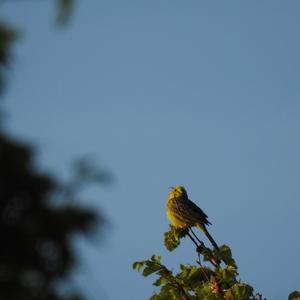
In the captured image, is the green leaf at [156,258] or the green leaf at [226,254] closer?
the green leaf at [156,258]

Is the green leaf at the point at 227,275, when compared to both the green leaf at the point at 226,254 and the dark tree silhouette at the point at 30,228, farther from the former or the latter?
the dark tree silhouette at the point at 30,228

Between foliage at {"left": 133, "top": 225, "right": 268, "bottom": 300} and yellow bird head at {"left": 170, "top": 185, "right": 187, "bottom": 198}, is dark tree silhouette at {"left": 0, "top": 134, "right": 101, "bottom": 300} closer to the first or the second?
foliage at {"left": 133, "top": 225, "right": 268, "bottom": 300}

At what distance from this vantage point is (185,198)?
56.1 feet

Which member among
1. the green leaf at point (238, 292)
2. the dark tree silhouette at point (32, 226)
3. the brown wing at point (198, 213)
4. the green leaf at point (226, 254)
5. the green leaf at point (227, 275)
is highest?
the brown wing at point (198, 213)

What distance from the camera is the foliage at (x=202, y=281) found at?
31.8ft

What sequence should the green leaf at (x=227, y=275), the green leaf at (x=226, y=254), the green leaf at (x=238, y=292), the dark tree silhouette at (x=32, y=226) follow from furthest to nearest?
the green leaf at (x=226, y=254) → the green leaf at (x=227, y=275) → the green leaf at (x=238, y=292) → the dark tree silhouette at (x=32, y=226)

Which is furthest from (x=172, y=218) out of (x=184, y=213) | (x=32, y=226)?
(x=32, y=226)

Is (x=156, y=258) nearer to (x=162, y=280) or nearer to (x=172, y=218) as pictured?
(x=162, y=280)

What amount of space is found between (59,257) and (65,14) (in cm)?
140

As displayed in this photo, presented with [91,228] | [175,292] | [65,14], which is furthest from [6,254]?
[175,292]

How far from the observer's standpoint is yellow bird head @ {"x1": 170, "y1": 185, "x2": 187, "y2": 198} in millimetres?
17223

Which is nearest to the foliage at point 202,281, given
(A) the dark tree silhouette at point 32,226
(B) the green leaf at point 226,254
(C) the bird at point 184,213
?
(B) the green leaf at point 226,254

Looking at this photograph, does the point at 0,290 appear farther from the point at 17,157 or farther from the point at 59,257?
the point at 17,157

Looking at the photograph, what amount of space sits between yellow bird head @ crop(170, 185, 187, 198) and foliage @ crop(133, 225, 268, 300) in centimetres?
613
